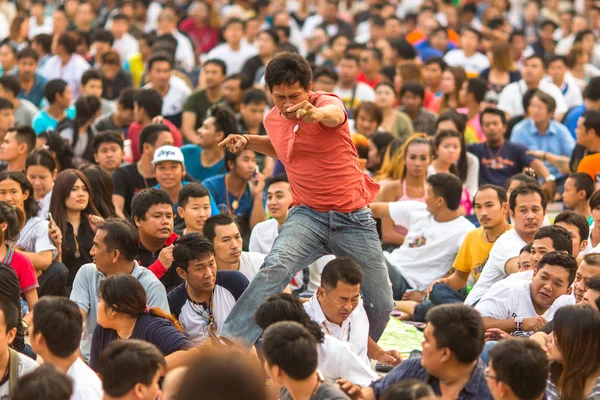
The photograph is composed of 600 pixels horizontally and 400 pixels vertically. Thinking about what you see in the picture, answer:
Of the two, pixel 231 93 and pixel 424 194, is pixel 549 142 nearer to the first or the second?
pixel 424 194

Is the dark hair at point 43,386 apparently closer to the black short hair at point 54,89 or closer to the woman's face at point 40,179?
the woman's face at point 40,179

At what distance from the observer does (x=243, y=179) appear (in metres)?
8.67

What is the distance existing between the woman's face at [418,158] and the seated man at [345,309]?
9.42 feet

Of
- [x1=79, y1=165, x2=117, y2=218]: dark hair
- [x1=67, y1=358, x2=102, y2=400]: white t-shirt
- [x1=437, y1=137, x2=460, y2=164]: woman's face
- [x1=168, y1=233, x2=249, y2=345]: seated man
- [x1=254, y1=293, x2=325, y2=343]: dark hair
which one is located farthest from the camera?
[x1=437, y1=137, x2=460, y2=164]: woman's face

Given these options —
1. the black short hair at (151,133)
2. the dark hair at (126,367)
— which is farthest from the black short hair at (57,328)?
the black short hair at (151,133)

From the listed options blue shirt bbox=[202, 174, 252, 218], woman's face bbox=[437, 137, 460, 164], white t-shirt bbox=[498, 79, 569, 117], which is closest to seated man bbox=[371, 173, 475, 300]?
woman's face bbox=[437, 137, 460, 164]

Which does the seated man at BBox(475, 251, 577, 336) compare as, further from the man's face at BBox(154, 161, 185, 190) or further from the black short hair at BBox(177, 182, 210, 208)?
the man's face at BBox(154, 161, 185, 190)

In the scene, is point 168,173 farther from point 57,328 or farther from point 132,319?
point 57,328

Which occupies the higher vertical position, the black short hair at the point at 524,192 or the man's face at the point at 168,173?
the man's face at the point at 168,173

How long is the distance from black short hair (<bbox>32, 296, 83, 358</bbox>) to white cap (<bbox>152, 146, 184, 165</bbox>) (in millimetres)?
3305

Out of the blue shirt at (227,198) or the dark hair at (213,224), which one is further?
the blue shirt at (227,198)

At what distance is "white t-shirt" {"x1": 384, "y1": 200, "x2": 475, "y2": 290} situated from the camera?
312 inches

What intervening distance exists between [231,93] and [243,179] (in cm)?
305

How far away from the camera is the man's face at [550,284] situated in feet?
19.5
